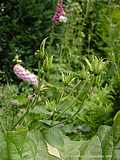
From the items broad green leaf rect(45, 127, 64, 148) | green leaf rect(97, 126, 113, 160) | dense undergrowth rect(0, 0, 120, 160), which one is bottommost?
dense undergrowth rect(0, 0, 120, 160)

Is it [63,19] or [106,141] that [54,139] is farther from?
[63,19]

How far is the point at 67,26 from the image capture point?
229 inches

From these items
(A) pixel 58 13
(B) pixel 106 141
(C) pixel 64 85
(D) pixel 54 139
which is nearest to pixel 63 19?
(A) pixel 58 13

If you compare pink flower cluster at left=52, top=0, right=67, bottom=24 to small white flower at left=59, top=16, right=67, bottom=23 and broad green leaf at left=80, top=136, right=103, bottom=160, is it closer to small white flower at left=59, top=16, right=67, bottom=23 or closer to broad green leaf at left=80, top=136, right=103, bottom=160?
small white flower at left=59, top=16, right=67, bottom=23

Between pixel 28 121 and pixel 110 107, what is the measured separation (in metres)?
1.30

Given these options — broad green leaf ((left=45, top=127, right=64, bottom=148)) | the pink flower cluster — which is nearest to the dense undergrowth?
broad green leaf ((left=45, top=127, right=64, bottom=148))

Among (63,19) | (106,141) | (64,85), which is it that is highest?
(106,141)

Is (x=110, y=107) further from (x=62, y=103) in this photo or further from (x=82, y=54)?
(x=82, y=54)

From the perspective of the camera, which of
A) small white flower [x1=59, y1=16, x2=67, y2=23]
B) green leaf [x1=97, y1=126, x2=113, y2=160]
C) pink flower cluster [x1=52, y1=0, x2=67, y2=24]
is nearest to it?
green leaf [x1=97, y1=126, x2=113, y2=160]

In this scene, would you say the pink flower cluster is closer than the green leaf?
No

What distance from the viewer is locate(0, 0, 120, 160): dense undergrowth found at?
54.4 inches

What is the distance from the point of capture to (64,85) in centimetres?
233

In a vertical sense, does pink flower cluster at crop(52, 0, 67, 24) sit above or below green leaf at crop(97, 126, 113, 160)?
below

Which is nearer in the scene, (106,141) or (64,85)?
(106,141)
